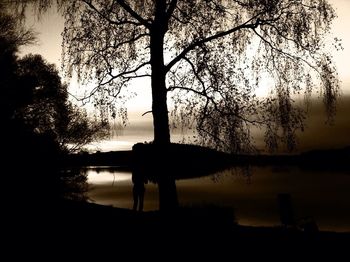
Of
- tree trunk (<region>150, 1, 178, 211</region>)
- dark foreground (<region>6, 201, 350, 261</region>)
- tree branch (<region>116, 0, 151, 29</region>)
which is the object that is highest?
tree branch (<region>116, 0, 151, 29</region>)

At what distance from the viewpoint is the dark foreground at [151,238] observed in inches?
343

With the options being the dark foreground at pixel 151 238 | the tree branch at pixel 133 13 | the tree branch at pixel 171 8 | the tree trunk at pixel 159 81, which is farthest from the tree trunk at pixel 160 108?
the dark foreground at pixel 151 238

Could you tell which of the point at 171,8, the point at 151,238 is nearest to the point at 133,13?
the point at 171,8

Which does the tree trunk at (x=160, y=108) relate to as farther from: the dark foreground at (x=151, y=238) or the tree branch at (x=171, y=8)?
the dark foreground at (x=151, y=238)

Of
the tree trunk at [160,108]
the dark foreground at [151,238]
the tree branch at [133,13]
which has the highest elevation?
the tree branch at [133,13]

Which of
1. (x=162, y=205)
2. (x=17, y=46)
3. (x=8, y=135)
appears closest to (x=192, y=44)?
(x=162, y=205)

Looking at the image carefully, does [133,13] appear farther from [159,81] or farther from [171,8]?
[159,81]

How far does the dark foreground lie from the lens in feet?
28.6

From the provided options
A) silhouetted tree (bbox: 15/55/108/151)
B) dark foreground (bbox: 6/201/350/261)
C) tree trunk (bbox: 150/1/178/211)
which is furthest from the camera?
silhouetted tree (bbox: 15/55/108/151)

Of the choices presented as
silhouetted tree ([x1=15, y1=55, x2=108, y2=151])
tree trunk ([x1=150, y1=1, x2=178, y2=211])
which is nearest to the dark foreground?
tree trunk ([x1=150, y1=1, x2=178, y2=211])

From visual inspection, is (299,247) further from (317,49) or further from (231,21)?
(231,21)

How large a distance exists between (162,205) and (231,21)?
6.37 metres

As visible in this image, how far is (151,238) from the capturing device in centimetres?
962

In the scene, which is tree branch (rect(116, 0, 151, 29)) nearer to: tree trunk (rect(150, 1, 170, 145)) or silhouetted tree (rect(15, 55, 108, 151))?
tree trunk (rect(150, 1, 170, 145))
